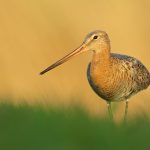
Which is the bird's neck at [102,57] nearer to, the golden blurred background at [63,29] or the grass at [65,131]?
the grass at [65,131]

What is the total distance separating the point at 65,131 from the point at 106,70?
5.09 m

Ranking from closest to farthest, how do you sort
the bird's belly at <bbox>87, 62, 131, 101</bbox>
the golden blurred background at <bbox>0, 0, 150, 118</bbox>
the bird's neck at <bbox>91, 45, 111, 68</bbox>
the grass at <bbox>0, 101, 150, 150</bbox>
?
the grass at <bbox>0, 101, 150, 150</bbox> → the bird's belly at <bbox>87, 62, 131, 101</bbox> → the bird's neck at <bbox>91, 45, 111, 68</bbox> → the golden blurred background at <bbox>0, 0, 150, 118</bbox>

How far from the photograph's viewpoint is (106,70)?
935 centimetres

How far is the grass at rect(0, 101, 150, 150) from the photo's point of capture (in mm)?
4125

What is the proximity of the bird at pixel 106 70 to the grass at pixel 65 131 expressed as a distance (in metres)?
4.39

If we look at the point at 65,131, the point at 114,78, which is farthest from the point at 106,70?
the point at 65,131

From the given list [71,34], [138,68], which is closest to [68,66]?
[71,34]

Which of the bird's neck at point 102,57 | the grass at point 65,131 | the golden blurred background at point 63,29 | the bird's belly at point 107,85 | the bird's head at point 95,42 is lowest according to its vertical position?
the grass at point 65,131

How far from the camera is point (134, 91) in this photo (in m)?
10.0

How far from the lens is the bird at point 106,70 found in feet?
30.4

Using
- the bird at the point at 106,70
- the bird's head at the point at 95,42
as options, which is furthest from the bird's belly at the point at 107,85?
the bird's head at the point at 95,42

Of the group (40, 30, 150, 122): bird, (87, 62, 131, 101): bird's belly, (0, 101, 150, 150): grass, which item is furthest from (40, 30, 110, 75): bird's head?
(0, 101, 150, 150): grass

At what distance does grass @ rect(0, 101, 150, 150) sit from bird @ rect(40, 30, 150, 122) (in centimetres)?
439

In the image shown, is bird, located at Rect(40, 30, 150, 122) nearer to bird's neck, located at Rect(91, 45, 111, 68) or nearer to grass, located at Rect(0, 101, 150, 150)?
bird's neck, located at Rect(91, 45, 111, 68)
